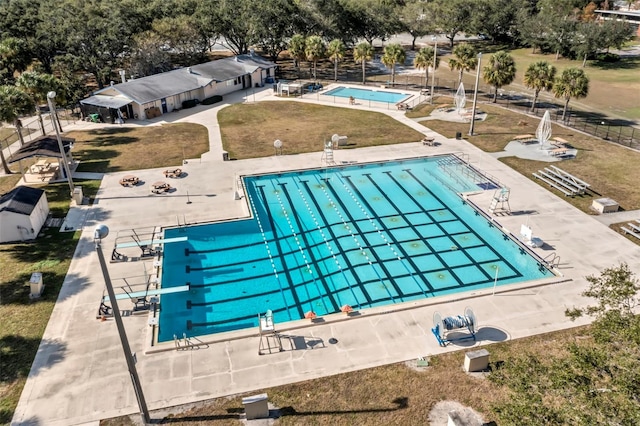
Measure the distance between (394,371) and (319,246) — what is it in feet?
→ 37.4

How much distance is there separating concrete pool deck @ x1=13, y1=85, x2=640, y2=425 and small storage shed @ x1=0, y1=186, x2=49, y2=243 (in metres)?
2.81

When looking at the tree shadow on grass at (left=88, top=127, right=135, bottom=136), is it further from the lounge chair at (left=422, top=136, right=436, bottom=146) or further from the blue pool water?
the lounge chair at (left=422, top=136, right=436, bottom=146)

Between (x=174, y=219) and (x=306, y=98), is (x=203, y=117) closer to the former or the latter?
(x=306, y=98)

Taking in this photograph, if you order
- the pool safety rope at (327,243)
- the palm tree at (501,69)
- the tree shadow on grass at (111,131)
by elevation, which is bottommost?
the pool safety rope at (327,243)

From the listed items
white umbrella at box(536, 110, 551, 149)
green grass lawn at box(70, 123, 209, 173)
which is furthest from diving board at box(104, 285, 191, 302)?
white umbrella at box(536, 110, 551, 149)

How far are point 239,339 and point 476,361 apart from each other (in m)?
9.73

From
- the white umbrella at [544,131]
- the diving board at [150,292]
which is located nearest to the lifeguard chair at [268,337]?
the diving board at [150,292]

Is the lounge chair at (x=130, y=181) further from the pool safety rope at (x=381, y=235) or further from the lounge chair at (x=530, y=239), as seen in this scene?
the lounge chair at (x=530, y=239)

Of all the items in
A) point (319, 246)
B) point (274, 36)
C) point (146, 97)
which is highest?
point (274, 36)

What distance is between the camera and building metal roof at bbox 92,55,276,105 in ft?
165

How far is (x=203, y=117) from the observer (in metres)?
51.2

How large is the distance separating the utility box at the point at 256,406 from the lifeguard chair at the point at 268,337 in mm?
3240

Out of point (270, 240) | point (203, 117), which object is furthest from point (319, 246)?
point (203, 117)

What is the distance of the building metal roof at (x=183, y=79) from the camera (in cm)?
5041
